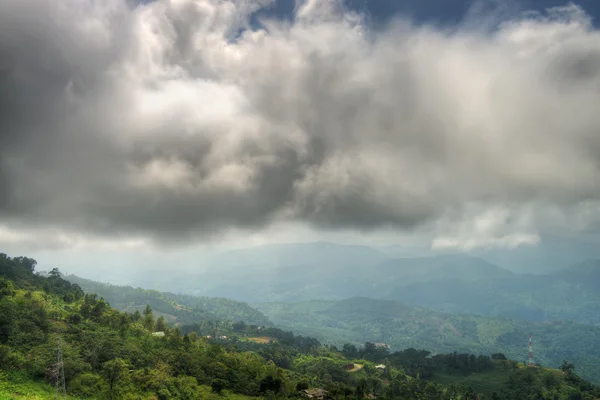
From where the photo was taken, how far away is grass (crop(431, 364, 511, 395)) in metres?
110

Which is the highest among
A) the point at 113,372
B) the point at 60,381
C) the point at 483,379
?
the point at 113,372

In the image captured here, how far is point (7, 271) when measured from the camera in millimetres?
93062

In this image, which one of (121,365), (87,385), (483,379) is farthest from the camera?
(483,379)

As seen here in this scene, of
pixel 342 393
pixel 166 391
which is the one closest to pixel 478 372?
pixel 342 393

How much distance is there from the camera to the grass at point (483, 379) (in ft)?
362

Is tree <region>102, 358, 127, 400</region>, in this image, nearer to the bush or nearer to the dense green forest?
the dense green forest

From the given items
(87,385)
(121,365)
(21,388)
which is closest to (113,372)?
(121,365)

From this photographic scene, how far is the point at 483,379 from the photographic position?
118m

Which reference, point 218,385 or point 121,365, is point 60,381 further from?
point 218,385

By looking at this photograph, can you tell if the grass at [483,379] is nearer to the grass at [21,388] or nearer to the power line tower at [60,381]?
the power line tower at [60,381]

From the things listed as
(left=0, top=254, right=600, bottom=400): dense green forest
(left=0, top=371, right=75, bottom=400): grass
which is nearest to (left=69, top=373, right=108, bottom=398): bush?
(left=0, top=254, right=600, bottom=400): dense green forest

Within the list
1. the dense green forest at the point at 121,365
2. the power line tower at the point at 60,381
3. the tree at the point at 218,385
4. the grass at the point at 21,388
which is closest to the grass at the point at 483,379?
the dense green forest at the point at 121,365

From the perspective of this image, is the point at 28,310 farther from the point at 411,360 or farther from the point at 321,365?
Result: the point at 411,360

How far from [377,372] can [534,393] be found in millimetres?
39506
